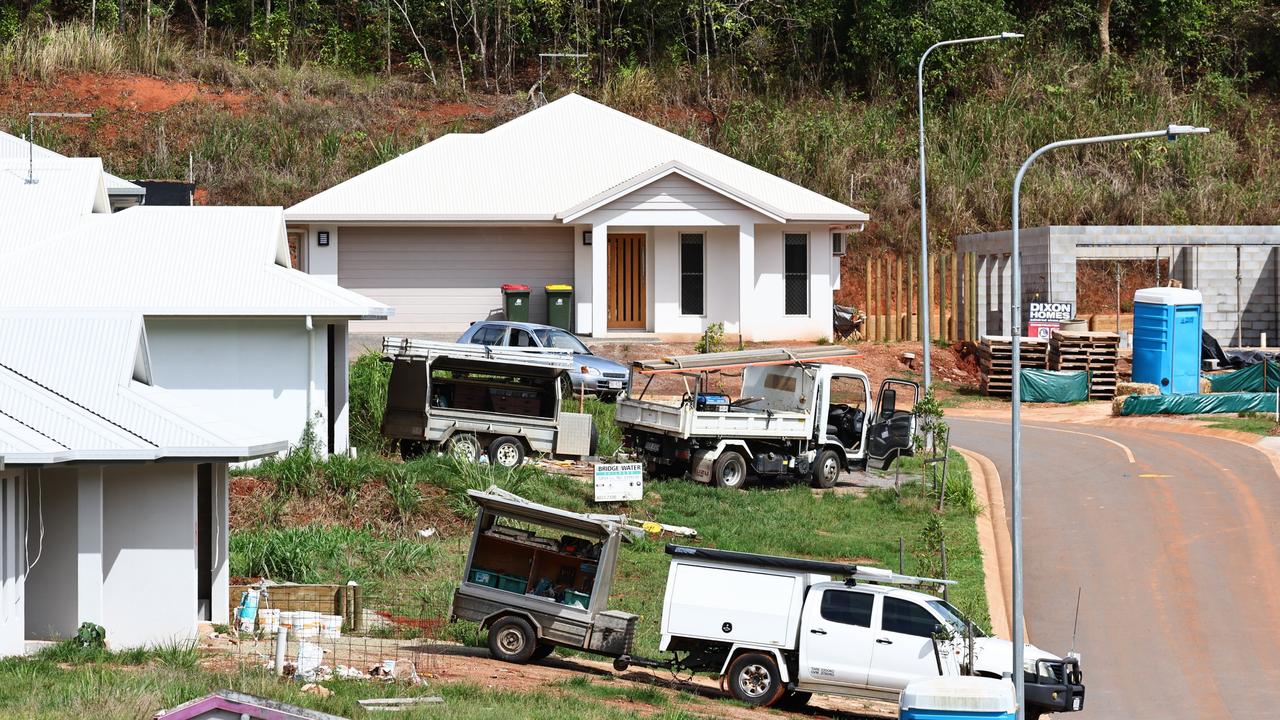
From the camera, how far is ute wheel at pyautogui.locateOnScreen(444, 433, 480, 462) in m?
25.0

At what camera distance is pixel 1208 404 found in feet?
115

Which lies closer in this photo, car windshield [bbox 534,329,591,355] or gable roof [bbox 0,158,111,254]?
gable roof [bbox 0,158,111,254]

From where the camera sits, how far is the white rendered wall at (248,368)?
23953mm

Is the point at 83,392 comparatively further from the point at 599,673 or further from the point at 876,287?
the point at 876,287

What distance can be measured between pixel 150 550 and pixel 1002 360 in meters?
24.6

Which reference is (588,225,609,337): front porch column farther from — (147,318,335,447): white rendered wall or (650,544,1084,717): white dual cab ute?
(650,544,1084,717): white dual cab ute

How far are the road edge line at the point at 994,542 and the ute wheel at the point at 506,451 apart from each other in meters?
7.29

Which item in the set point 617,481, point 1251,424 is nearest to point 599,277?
point 617,481

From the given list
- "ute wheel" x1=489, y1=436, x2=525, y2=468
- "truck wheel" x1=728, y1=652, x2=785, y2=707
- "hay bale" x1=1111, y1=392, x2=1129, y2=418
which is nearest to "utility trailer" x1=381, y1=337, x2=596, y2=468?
"ute wheel" x1=489, y1=436, x2=525, y2=468

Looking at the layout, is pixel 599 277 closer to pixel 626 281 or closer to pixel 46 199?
pixel 626 281

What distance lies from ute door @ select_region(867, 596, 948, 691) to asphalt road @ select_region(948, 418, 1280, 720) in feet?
7.60

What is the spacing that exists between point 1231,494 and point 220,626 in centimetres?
1727

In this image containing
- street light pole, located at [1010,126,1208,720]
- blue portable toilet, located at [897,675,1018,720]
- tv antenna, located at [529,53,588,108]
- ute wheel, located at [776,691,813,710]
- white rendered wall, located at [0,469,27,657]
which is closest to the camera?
blue portable toilet, located at [897,675,1018,720]

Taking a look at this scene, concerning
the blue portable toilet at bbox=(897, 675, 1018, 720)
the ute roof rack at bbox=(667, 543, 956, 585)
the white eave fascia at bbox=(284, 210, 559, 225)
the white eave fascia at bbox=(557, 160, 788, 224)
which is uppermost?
the white eave fascia at bbox=(557, 160, 788, 224)
